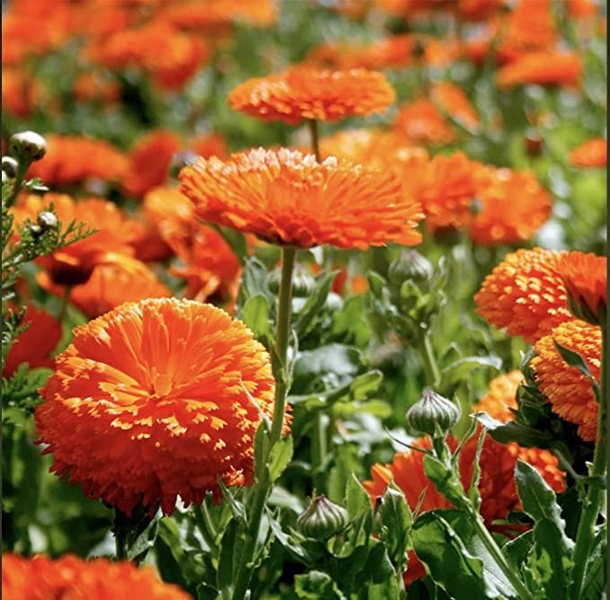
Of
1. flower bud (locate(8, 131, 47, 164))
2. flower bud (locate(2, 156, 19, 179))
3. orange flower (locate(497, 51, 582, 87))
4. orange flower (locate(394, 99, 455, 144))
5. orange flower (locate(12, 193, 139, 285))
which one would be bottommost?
orange flower (locate(394, 99, 455, 144))

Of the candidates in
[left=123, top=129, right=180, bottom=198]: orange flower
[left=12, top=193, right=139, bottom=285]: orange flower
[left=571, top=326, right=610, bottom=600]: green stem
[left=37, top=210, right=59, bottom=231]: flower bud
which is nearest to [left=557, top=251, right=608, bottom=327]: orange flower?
[left=571, top=326, right=610, bottom=600]: green stem

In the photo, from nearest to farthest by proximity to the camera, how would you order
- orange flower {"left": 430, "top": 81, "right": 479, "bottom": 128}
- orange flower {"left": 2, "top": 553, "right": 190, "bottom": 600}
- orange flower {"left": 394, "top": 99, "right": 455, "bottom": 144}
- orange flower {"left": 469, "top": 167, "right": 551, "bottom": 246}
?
orange flower {"left": 2, "top": 553, "right": 190, "bottom": 600}, orange flower {"left": 469, "top": 167, "right": 551, "bottom": 246}, orange flower {"left": 394, "top": 99, "right": 455, "bottom": 144}, orange flower {"left": 430, "top": 81, "right": 479, "bottom": 128}

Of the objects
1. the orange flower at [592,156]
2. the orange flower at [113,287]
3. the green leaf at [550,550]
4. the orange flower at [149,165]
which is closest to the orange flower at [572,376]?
the green leaf at [550,550]

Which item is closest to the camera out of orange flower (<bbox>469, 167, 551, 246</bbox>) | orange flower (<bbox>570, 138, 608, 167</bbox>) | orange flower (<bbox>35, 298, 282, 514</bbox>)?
orange flower (<bbox>35, 298, 282, 514</bbox>)

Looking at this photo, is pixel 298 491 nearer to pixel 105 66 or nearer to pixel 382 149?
pixel 382 149

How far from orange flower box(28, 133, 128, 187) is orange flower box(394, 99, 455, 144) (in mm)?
742

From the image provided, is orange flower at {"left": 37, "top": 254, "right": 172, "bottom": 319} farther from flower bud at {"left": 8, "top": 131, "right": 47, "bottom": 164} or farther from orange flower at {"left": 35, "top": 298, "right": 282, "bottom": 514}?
orange flower at {"left": 35, "top": 298, "right": 282, "bottom": 514}

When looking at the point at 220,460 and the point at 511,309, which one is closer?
the point at 220,460

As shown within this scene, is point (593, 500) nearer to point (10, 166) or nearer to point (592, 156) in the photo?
point (10, 166)

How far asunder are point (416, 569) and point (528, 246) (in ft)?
3.44

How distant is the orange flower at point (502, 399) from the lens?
145cm

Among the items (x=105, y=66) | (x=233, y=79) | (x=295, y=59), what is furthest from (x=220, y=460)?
(x=295, y=59)

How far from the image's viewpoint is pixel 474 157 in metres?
3.08

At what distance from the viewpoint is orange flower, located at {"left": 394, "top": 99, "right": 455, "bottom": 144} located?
9.92 feet
